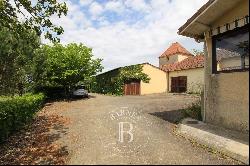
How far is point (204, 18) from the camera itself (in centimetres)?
1138

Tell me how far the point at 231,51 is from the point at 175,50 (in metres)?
46.4

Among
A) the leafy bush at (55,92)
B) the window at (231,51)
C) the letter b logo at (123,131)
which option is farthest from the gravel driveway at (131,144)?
the leafy bush at (55,92)

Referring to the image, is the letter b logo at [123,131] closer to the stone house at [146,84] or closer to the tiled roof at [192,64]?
the tiled roof at [192,64]

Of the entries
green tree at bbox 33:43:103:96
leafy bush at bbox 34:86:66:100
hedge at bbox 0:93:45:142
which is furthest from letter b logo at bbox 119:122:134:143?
leafy bush at bbox 34:86:66:100

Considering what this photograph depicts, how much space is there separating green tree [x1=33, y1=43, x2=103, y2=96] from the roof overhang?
1969 centimetres

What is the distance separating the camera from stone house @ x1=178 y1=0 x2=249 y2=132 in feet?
33.0

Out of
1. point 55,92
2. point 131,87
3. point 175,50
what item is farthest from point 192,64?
point 175,50

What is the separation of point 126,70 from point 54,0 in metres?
27.1

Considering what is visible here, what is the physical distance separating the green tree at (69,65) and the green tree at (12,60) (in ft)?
22.9

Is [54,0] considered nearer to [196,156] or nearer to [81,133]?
[81,133]

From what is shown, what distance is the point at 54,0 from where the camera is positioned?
11914 mm

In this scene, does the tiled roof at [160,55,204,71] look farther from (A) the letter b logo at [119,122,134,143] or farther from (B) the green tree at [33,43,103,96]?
(A) the letter b logo at [119,122,134,143]

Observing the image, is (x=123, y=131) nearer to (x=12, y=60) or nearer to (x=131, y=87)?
(x=12, y=60)

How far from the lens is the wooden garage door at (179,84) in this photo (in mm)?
38075
